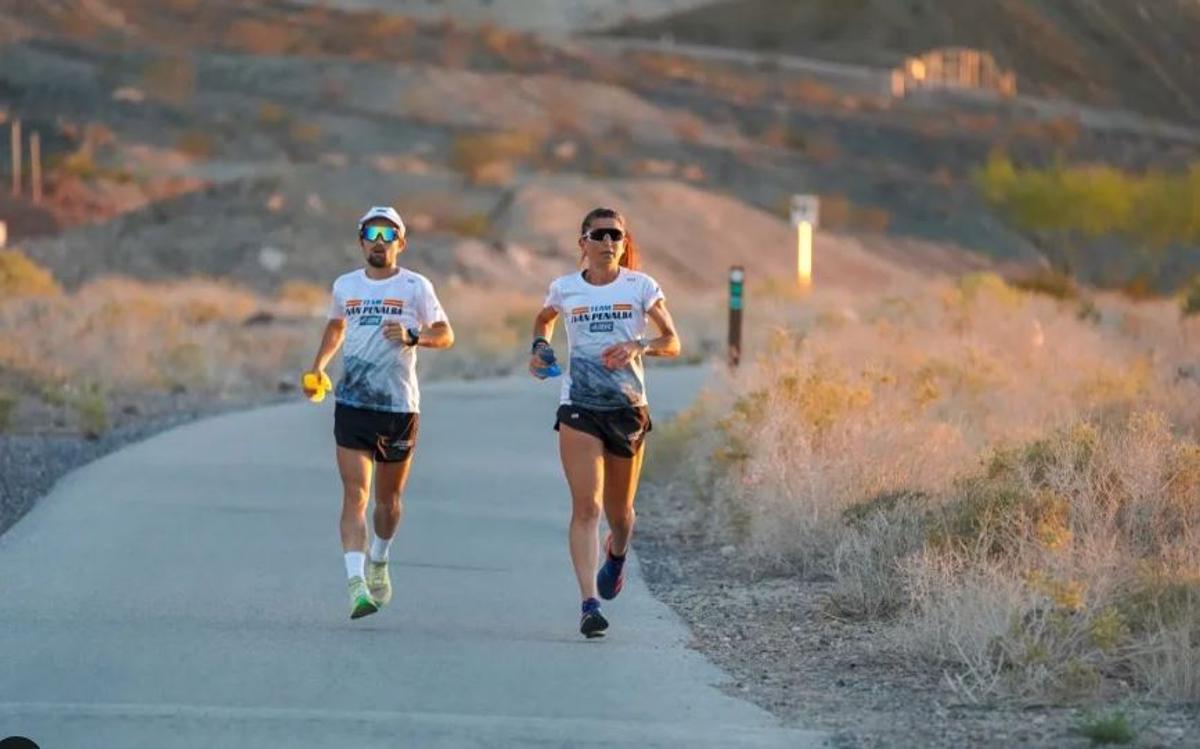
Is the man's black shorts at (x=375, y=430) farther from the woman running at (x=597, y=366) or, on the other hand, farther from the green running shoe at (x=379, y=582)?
the woman running at (x=597, y=366)

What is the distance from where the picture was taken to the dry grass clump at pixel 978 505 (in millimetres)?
10281

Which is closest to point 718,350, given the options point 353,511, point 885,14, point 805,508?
point 805,508

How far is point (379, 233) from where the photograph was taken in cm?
1177

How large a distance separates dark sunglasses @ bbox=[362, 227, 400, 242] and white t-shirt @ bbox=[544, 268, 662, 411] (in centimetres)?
89

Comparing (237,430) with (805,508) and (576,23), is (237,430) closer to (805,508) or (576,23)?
(805,508)

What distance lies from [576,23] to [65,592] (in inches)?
4428

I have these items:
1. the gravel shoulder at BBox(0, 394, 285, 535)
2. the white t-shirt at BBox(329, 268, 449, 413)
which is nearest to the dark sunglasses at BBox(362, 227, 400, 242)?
the white t-shirt at BBox(329, 268, 449, 413)

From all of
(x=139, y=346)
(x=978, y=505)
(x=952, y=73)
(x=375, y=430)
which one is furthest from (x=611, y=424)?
(x=952, y=73)

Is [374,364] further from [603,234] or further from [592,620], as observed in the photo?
[592,620]

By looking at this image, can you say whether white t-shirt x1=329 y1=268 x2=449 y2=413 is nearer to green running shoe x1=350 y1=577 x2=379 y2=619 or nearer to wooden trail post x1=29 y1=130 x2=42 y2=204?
green running shoe x1=350 y1=577 x2=379 y2=619

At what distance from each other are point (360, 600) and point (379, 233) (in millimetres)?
1680

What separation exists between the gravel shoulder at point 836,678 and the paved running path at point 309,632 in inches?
9.4

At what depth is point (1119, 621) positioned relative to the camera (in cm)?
1034

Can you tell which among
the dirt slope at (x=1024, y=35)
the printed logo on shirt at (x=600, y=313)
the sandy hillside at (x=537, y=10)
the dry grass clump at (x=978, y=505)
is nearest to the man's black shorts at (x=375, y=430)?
the printed logo on shirt at (x=600, y=313)
